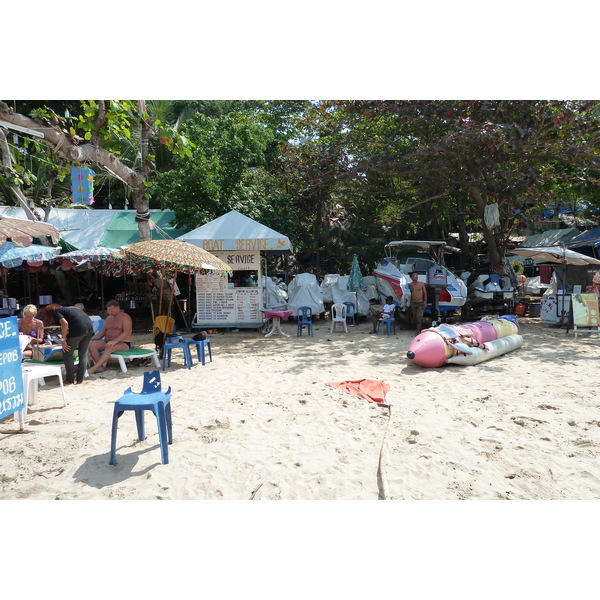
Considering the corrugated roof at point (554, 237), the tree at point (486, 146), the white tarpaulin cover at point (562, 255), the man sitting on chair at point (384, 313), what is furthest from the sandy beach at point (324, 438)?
the corrugated roof at point (554, 237)

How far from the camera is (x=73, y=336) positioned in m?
6.83

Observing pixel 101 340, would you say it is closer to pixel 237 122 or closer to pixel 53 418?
pixel 53 418

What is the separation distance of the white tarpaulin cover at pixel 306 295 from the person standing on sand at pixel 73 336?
256 inches

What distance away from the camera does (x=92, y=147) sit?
7559 mm

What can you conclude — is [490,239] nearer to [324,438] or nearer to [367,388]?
[367,388]

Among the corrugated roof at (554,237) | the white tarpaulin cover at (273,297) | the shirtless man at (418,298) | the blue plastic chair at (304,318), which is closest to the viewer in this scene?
the shirtless man at (418,298)

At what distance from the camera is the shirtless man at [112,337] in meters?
7.78

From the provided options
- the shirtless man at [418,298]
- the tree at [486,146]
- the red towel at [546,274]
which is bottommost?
the shirtless man at [418,298]

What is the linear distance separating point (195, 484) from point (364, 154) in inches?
538

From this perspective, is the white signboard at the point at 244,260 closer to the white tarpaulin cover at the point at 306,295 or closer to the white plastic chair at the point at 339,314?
the white tarpaulin cover at the point at 306,295

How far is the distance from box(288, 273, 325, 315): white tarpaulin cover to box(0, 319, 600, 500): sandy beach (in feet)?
17.3

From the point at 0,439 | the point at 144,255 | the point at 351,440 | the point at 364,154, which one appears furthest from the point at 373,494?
the point at 364,154

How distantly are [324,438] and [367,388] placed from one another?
1877mm

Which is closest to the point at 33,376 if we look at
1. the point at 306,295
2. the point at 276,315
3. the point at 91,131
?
the point at 91,131
